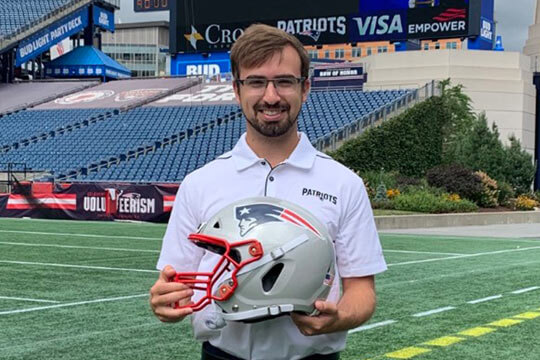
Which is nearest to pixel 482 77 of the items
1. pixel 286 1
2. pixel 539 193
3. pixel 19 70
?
pixel 286 1

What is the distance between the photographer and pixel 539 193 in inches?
1374

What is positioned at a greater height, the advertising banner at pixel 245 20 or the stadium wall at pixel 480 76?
the advertising banner at pixel 245 20

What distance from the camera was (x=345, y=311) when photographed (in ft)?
7.93

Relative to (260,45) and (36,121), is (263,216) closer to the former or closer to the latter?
(260,45)

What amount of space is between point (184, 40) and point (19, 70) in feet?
46.6

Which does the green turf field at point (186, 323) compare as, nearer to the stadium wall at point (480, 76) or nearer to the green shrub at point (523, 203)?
the green shrub at point (523, 203)

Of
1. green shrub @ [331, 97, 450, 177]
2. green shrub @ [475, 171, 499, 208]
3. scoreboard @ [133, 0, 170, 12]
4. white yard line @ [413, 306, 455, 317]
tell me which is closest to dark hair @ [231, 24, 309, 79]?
white yard line @ [413, 306, 455, 317]

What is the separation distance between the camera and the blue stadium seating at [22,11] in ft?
167

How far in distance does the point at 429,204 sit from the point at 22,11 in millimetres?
34924

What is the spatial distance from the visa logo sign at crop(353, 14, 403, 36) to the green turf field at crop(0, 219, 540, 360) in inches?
1004

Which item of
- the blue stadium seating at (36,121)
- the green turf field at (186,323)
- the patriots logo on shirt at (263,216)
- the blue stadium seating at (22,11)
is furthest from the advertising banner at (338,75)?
the patriots logo on shirt at (263,216)

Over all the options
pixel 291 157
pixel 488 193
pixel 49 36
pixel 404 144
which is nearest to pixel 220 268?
pixel 291 157

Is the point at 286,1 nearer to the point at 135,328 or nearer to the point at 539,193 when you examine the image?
the point at 539,193

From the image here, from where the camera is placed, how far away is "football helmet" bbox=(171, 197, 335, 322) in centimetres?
222
